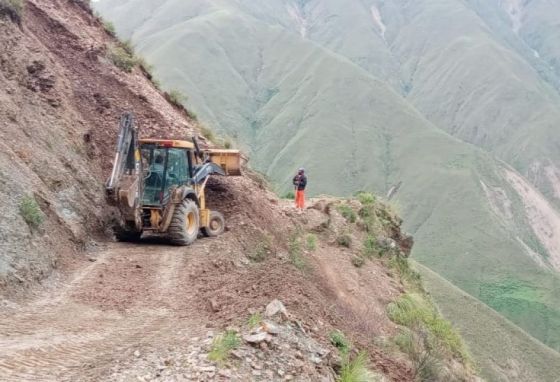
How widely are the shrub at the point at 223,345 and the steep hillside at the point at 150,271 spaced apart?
0.03 m

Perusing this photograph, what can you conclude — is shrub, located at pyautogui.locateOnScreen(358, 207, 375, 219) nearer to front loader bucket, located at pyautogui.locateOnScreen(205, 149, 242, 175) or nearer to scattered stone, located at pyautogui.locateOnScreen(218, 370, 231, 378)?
front loader bucket, located at pyautogui.locateOnScreen(205, 149, 242, 175)

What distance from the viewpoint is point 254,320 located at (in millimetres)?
8797

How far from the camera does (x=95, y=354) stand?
8.14 meters

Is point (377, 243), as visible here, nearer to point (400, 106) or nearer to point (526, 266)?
point (526, 266)

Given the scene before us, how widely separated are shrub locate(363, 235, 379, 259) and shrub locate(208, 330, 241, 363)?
516 inches

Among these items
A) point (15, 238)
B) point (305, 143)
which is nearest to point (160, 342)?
point (15, 238)

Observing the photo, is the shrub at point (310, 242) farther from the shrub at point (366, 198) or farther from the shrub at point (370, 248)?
the shrub at point (366, 198)

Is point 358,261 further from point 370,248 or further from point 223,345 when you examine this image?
point 223,345

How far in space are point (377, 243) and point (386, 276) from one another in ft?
6.66

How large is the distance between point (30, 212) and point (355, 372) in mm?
6582

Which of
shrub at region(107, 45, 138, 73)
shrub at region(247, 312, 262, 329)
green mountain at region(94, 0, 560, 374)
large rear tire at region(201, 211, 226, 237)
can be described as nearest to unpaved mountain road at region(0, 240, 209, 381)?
shrub at region(247, 312, 262, 329)

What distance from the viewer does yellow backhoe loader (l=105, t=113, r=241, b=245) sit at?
14.4 m

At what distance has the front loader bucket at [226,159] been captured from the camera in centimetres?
1827

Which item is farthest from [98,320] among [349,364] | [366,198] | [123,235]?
[366,198]
